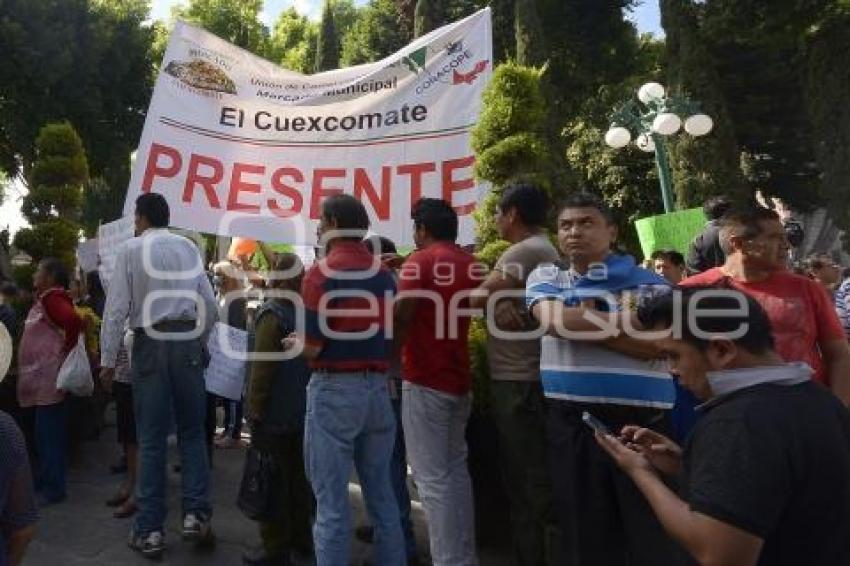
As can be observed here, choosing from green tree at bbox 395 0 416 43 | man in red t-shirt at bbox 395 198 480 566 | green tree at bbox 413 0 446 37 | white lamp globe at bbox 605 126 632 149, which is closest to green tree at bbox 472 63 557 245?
man in red t-shirt at bbox 395 198 480 566

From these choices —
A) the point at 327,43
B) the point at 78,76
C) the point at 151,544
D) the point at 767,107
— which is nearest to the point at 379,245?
the point at 151,544

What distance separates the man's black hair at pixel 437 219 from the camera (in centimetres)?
392

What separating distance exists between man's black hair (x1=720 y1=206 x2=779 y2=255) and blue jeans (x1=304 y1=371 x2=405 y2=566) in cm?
164

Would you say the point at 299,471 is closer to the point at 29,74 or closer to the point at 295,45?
the point at 29,74

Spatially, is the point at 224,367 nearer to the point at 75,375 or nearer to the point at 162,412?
the point at 75,375

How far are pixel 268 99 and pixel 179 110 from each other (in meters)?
0.66

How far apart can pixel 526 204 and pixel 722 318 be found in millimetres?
1931

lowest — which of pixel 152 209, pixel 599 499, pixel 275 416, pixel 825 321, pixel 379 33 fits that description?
pixel 599 499

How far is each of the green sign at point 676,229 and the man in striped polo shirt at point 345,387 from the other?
13.1 feet

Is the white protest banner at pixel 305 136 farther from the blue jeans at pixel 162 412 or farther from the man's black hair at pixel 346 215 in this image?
the man's black hair at pixel 346 215

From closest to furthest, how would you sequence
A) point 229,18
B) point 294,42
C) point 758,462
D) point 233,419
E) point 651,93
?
point 758,462
point 233,419
point 651,93
point 229,18
point 294,42

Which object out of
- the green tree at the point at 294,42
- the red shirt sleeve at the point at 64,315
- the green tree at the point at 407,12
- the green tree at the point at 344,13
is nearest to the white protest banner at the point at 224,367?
the red shirt sleeve at the point at 64,315

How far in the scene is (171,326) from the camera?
4398 millimetres

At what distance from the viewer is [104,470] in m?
6.26
